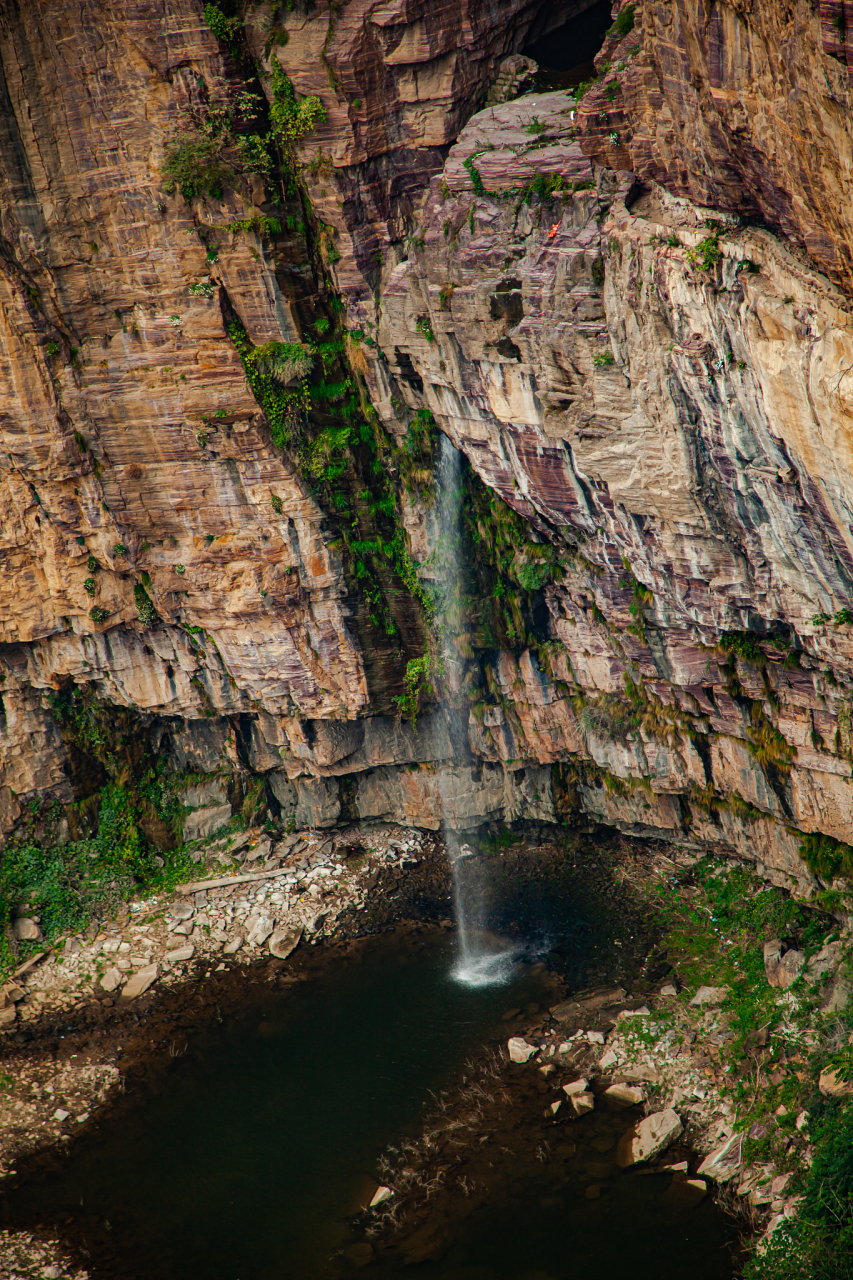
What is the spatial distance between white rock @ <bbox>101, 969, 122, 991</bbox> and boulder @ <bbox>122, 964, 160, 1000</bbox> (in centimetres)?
25

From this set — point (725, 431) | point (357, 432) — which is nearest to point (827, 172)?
point (725, 431)

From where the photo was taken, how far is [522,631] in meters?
21.6

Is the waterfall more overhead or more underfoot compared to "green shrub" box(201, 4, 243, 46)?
more underfoot

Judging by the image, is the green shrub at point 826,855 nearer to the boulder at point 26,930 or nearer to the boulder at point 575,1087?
the boulder at point 575,1087

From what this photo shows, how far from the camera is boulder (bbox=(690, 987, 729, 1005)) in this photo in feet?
60.2

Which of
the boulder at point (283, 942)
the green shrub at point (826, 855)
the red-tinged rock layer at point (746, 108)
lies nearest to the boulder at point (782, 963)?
the green shrub at point (826, 855)

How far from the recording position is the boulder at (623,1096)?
56.4ft

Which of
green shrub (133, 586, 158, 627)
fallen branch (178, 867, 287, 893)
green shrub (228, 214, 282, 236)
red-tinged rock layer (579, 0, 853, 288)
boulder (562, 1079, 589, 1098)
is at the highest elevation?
green shrub (228, 214, 282, 236)

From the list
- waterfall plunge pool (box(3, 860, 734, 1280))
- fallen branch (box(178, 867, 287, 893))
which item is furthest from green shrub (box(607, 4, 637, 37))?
fallen branch (box(178, 867, 287, 893))

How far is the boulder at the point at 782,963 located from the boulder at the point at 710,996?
3.09 feet

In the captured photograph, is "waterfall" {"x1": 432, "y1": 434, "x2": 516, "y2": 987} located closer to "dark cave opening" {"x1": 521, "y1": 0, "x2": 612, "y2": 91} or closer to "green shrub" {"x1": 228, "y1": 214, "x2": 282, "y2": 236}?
"green shrub" {"x1": 228, "y1": 214, "x2": 282, "y2": 236}

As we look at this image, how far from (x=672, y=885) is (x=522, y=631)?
7.09m

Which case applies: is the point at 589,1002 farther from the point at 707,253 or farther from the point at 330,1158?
the point at 707,253

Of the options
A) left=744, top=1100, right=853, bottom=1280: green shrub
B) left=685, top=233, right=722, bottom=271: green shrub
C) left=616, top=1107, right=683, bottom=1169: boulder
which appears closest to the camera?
left=685, top=233, right=722, bottom=271: green shrub
